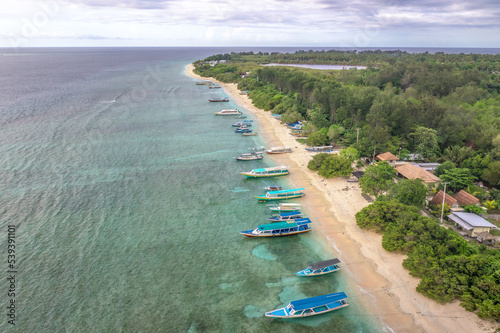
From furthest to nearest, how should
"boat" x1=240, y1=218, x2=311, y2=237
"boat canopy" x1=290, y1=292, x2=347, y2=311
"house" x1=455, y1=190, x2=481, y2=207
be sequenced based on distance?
"house" x1=455, y1=190, x2=481, y2=207
"boat" x1=240, y1=218, x2=311, y2=237
"boat canopy" x1=290, y1=292, x2=347, y2=311

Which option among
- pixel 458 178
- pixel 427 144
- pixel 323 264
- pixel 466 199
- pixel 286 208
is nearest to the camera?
pixel 323 264

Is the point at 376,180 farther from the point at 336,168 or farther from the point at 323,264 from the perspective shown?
the point at 323,264

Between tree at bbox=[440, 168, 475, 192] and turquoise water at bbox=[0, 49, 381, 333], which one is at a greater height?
tree at bbox=[440, 168, 475, 192]

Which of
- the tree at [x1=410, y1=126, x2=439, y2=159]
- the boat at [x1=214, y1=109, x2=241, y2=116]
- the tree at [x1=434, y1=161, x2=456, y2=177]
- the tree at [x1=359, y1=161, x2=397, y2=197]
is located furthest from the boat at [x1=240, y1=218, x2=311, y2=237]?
the boat at [x1=214, y1=109, x2=241, y2=116]

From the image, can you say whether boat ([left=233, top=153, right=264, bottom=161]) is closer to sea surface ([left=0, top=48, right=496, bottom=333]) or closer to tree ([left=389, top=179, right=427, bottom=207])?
sea surface ([left=0, top=48, right=496, bottom=333])

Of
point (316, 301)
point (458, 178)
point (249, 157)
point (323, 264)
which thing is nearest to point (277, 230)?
point (323, 264)

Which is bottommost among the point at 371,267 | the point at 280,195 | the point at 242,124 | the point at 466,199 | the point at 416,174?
the point at 371,267

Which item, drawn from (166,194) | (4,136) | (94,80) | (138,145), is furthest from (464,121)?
(94,80)
